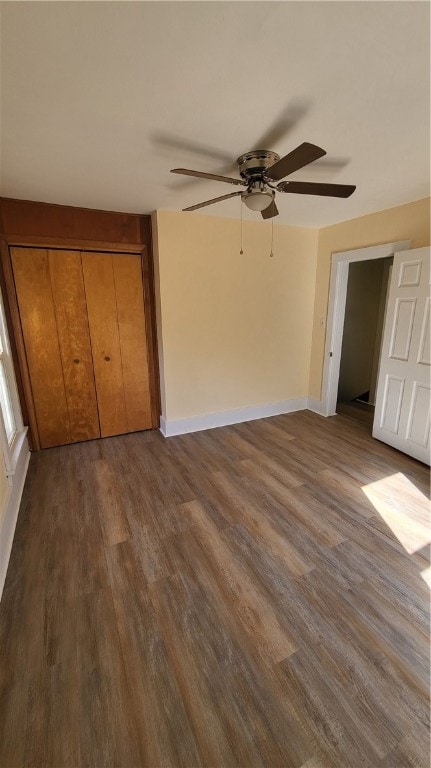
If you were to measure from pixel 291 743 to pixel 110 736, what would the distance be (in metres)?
0.64

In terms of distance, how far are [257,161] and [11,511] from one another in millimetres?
2799

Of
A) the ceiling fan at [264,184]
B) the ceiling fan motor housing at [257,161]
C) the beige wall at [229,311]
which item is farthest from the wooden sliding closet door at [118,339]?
the ceiling fan motor housing at [257,161]

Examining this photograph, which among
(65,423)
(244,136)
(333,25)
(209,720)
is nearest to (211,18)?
(333,25)

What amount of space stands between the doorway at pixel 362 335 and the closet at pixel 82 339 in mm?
2994

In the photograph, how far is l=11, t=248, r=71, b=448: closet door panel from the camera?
2822 mm

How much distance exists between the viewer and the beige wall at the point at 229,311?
3.13 meters

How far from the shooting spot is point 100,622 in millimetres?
1448

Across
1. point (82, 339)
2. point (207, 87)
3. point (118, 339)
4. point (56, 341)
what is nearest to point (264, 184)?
point (207, 87)

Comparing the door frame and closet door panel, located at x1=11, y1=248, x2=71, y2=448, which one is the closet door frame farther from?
the door frame

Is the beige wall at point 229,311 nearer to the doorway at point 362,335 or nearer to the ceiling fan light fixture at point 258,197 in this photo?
the doorway at point 362,335

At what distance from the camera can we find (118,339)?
3.30m

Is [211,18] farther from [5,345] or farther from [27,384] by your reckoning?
[27,384]

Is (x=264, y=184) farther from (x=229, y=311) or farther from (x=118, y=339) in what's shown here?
(x=118, y=339)

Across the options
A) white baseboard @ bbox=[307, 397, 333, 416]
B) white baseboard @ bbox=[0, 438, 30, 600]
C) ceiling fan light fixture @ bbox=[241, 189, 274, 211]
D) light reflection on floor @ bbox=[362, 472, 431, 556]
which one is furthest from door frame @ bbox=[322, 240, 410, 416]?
white baseboard @ bbox=[0, 438, 30, 600]
